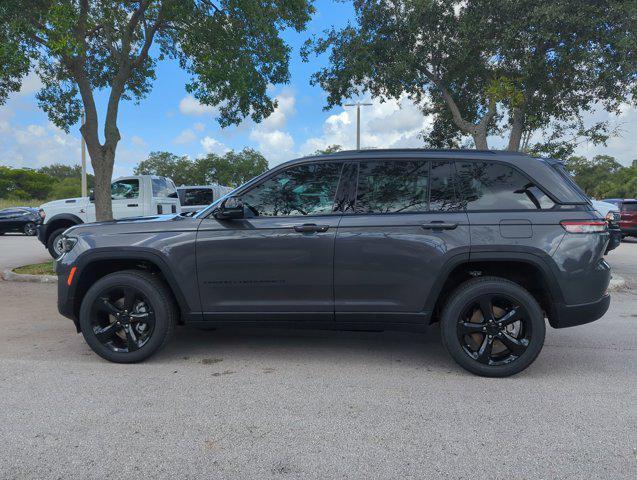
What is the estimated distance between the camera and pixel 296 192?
163 inches

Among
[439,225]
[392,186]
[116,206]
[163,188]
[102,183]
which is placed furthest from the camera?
[163,188]

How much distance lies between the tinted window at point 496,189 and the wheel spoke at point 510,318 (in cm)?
84

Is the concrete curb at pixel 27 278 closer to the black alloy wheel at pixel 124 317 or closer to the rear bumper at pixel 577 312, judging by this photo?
the black alloy wheel at pixel 124 317

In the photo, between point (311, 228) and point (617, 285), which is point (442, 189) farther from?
point (617, 285)

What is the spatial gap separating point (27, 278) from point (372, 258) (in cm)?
776

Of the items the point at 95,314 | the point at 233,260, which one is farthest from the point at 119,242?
the point at 233,260

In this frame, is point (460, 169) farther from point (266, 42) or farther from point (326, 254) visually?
point (266, 42)

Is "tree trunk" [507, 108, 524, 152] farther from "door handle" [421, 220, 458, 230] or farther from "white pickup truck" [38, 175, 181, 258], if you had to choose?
"door handle" [421, 220, 458, 230]

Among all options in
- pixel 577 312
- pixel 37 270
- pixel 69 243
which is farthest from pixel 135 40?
pixel 577 312

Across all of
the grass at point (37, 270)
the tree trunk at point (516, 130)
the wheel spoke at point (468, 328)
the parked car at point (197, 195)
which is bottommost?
the grass at point (37, 270)

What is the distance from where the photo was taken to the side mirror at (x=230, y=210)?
3.93 metres

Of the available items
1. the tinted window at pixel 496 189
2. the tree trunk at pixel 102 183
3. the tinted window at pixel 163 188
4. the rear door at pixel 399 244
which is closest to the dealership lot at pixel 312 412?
the rear door at pixel 399 244

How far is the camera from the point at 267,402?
3.37 meters

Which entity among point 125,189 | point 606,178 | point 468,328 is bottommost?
point 468,328
